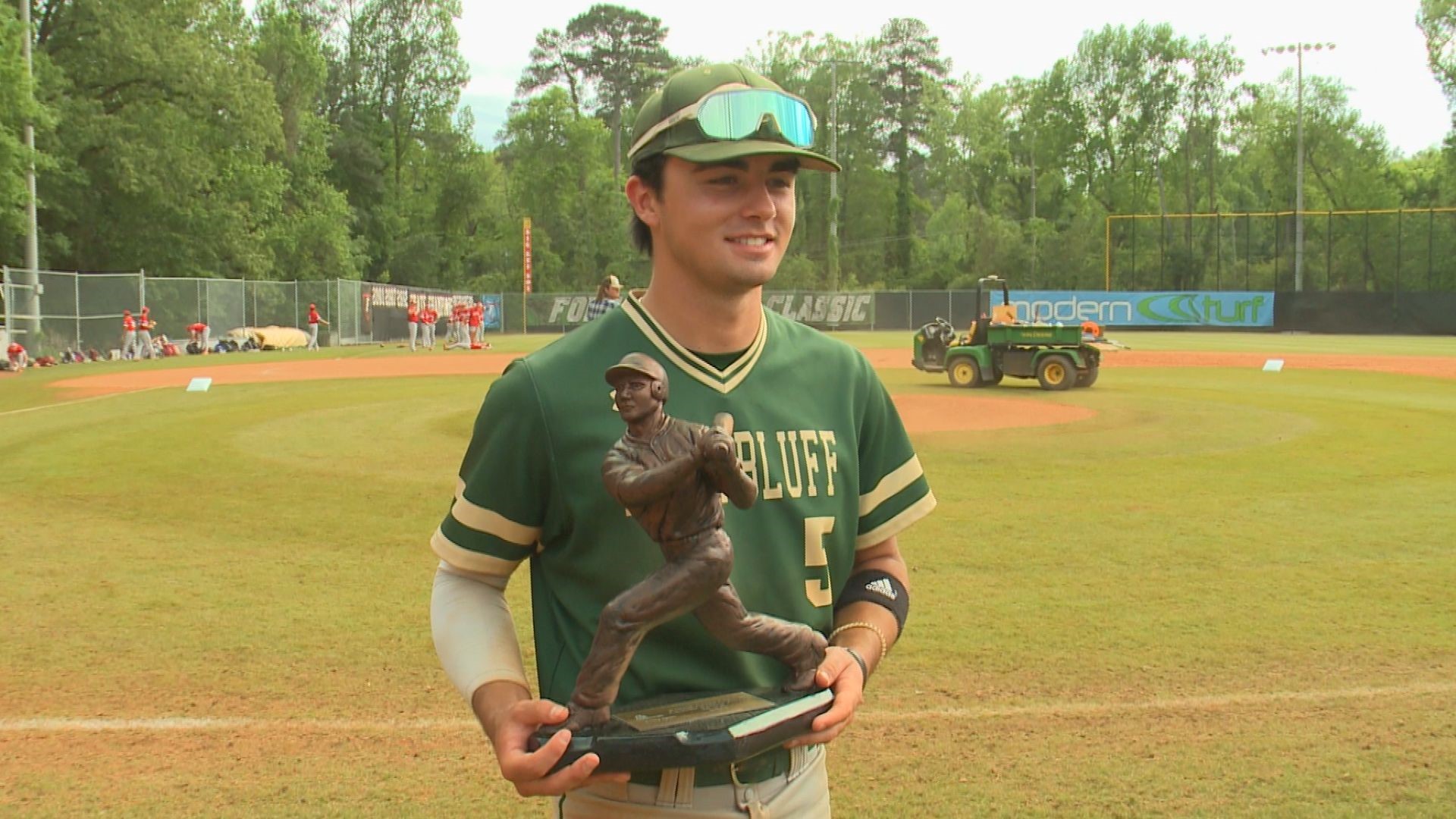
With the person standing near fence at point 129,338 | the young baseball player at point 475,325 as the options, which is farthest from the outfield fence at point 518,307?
the young baseball player at point 475,325

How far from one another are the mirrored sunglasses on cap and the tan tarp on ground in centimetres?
4202

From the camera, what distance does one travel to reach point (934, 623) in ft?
23.4

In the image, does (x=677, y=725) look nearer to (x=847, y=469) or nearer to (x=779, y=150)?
(x=847, y=469)

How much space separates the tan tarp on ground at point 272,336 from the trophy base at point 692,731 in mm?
42169

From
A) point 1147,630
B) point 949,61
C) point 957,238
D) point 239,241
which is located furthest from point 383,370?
point 949,61

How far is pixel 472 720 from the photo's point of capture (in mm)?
5539

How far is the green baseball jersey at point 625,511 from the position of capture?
2.07 meters

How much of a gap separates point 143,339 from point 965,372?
962 inches

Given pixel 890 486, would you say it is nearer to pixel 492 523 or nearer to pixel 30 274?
pixel 492 523

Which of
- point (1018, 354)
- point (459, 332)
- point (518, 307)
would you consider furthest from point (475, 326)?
point (1018, 354)

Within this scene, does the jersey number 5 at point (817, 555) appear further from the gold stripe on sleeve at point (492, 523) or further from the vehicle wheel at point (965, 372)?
the vehicle wheel at point (965, 372)

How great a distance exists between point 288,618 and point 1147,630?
4.88 meters

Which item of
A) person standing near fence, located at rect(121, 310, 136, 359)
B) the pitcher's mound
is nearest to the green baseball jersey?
the pitcher's mound

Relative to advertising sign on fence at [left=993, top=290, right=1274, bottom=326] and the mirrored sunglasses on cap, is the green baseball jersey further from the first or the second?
advertising sign on fence at [left=993, top=290, right=1274, bottom=326]
